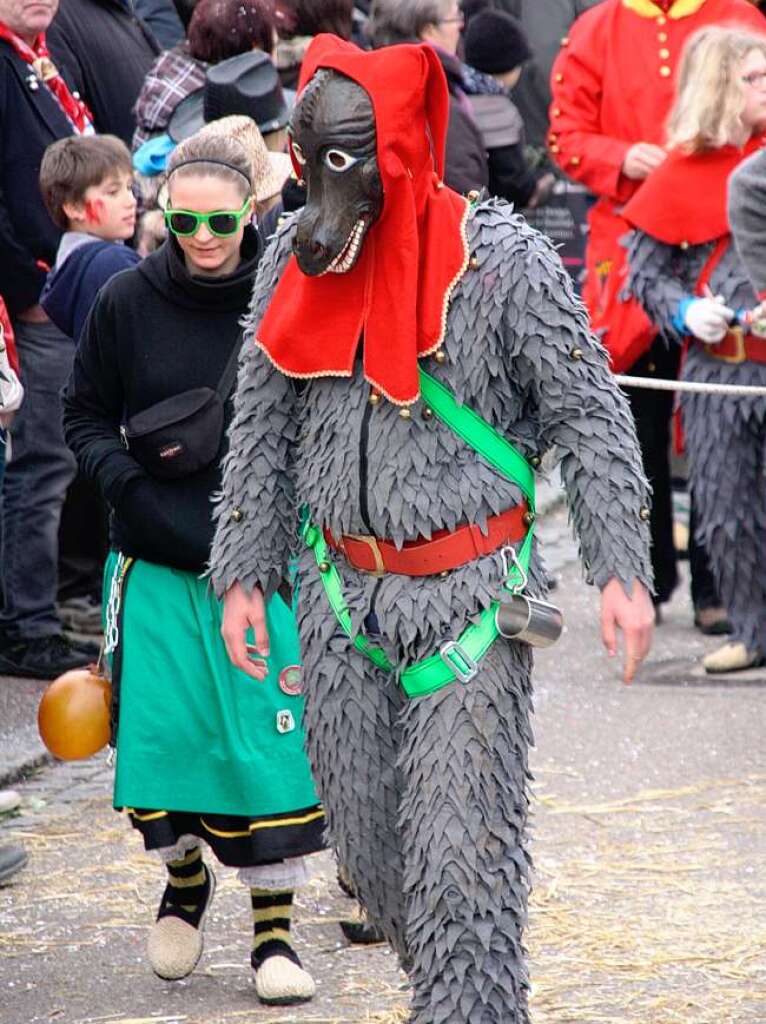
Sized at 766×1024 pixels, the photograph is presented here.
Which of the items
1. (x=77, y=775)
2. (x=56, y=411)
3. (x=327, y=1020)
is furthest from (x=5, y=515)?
(x=327, y=1020)

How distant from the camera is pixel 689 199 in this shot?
7133mm

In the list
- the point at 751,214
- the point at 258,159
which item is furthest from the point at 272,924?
the point at 751,214

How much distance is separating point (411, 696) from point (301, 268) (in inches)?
31.8

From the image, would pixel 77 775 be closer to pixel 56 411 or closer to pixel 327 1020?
pixel 56 411

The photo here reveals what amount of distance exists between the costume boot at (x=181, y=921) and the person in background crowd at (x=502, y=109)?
435 centimetres

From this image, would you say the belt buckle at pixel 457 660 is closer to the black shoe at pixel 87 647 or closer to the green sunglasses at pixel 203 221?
the green sunglasses at pixel 203 221

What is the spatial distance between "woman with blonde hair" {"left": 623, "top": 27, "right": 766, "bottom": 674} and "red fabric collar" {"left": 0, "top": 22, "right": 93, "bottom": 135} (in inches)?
79.7

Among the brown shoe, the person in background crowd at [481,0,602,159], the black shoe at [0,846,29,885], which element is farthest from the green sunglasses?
the person in background crowd at [481,0,602,159]

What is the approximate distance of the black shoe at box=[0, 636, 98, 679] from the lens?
733 cm

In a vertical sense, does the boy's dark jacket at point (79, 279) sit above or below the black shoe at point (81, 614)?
above

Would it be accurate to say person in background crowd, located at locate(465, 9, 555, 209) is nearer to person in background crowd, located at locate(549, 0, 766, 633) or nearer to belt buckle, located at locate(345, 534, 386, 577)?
person in background crowd, located at locate(549, 0, 766, 633)

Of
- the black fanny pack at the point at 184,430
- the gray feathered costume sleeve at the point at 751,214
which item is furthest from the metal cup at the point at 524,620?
the gray feathered costume sleeve at the point at 751,214

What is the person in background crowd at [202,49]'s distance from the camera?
23.7 ft

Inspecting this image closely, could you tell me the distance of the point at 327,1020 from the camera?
444cm
